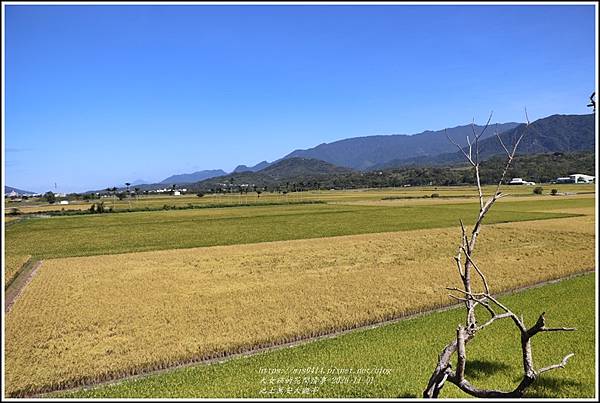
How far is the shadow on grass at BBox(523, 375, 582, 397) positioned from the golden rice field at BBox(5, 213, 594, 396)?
528 centimetres

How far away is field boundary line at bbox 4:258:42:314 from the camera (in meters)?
17.3

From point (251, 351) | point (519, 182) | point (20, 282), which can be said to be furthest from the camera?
point (519, 182)

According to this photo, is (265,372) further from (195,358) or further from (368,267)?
(368,267)

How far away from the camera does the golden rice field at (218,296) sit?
1104 cm

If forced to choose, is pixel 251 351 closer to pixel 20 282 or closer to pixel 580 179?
pixel 20 282

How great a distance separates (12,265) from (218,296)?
605 inches

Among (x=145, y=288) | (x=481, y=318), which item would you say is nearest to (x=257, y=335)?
(x=481, y=318)

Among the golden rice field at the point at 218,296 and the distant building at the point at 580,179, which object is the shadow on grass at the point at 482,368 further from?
the distant building at the point at 580,179

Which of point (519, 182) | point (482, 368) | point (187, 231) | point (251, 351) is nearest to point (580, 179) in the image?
point (519, 182)

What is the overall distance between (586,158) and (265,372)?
6376 inches

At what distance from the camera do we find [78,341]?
12.1 metres

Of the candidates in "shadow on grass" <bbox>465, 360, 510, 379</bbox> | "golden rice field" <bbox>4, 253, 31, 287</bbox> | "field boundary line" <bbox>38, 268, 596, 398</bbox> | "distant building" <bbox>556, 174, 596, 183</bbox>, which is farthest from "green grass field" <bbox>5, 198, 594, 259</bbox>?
"distant building" <bbox>556, 174, 596, 183</bbox>

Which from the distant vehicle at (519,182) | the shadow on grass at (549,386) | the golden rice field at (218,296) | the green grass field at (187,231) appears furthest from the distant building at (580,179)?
the shadow on grass at (549,386)

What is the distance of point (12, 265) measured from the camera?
2502cm
